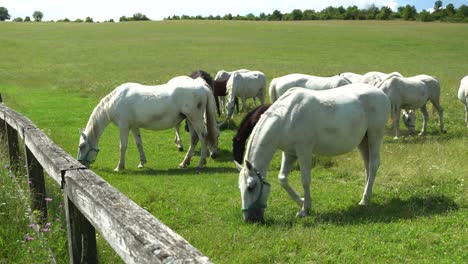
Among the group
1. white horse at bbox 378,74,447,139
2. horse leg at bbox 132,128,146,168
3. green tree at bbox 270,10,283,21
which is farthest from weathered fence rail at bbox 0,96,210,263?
green tree at bbox 270,10,283,21

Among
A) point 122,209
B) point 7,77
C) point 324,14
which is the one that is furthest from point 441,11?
point 122,209

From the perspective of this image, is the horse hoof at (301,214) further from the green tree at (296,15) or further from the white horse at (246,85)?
the green tree at (296,15)

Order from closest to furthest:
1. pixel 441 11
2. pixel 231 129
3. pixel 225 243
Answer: pixel 225 243 < pixel 231 129 < pixel 441 11

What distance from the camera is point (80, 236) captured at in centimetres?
350

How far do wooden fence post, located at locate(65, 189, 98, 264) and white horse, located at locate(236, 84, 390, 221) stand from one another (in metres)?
3.47

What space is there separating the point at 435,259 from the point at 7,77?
114ft

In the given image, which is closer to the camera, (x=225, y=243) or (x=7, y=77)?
(x=225, y=243)

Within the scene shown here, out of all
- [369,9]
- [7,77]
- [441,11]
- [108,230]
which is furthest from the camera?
[369,9]

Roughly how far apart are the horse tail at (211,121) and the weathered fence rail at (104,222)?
23.5ft

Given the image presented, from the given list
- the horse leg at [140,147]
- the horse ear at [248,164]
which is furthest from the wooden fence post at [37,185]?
the horse leg at [140,147]

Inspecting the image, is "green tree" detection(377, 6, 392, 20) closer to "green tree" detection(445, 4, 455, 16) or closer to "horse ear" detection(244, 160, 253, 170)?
"green tree" detection(445, 4, 455, 16)

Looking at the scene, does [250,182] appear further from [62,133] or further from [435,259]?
[62,133]

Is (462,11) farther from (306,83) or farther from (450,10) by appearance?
(306,83)

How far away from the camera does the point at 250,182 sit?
669 cm
